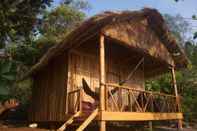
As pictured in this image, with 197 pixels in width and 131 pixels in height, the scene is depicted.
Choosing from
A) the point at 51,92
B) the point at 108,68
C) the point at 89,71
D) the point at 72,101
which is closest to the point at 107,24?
the point at 89,71

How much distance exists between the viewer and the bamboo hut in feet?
29.0

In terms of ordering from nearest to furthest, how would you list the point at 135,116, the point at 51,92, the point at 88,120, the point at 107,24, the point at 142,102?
the point at 88,120 → the point at 107,24 → the point at 135,116 → the point at 142,102 → the point at 51,92

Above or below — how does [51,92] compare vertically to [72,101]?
above

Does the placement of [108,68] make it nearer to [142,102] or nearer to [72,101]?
[72,101]

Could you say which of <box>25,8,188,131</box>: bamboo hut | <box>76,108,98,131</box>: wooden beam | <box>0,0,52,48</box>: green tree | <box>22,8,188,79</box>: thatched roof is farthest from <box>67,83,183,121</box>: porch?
<box>0,0,52,48</box>: green tree

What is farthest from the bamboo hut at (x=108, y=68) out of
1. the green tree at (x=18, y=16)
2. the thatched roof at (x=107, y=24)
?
the green tree at (x=18, y=16)

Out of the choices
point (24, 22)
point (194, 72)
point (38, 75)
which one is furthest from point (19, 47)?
point (194, 72)

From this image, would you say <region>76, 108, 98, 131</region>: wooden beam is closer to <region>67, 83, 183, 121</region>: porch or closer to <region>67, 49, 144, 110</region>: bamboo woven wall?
<region>67, 83, 183, 121</region>: porch

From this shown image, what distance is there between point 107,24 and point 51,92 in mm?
4606

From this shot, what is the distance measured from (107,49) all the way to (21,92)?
11033 mm

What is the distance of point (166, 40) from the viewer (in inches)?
484

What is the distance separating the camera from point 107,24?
29.2ft

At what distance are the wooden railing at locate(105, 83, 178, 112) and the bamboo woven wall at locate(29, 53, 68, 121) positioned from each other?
6.86 feet

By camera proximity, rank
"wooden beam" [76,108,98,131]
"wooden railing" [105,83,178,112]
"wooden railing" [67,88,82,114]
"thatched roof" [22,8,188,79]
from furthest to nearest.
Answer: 1. "wooden railing" [67,88,82,114]
2. "wooden railing" [105,83,178,112]
3. "thatched roof" [22,8,188,79]
4. "wooden beam" [76,108,98,131]
